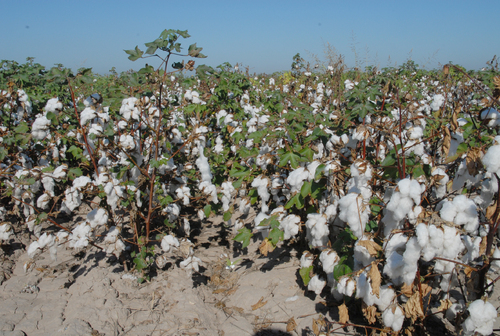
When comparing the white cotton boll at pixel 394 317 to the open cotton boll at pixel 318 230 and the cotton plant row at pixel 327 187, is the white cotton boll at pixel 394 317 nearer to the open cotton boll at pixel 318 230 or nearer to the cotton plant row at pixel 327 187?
the cotton plant row at pixel 327 187

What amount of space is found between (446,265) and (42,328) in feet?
8.69

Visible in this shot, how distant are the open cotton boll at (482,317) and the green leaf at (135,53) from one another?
2388 millimetres

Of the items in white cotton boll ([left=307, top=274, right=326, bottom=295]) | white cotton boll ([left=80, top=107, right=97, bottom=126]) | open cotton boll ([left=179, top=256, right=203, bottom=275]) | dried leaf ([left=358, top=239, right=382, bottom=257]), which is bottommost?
open cotton boll ([left=179, top=256, right=203, bottom=275])

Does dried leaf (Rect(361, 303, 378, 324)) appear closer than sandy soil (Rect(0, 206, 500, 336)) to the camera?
Yes

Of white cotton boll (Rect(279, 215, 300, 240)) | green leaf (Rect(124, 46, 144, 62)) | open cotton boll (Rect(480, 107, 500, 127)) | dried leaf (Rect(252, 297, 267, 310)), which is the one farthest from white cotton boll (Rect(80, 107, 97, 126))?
open cotton boll (Rect(480, 107, 500, 127))

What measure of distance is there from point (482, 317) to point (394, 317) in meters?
0.39

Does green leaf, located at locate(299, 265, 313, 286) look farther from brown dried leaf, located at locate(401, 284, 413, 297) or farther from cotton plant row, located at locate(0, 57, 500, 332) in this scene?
brown dried leaf, located at locate(401, 284, 413, 297)

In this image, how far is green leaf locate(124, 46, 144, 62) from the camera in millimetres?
2230

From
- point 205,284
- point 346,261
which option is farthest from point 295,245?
point 346,261

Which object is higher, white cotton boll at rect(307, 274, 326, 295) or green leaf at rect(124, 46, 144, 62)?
green leaf at rect(124, 46, 144, 62)

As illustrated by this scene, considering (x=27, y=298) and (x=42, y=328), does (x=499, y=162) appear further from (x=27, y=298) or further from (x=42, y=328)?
(x=27, y=298)

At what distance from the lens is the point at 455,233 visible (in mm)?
1322

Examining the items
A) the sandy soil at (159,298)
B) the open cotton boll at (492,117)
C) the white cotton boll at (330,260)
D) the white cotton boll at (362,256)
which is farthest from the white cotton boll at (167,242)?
the open cotton boll at (492,117)

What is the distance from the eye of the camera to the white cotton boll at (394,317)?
165cm
